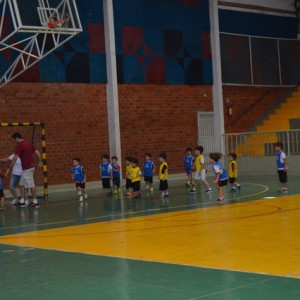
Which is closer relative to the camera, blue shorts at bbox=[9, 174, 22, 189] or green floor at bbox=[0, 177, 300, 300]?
green floor at bbox=[0, 177, 300, 300]

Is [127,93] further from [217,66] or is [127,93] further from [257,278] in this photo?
[257,278]

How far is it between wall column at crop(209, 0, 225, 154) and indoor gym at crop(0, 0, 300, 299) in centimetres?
6

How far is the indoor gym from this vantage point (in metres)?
7.80

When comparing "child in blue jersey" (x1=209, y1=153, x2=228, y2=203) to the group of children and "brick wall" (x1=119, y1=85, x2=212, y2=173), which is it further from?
"brick wall" (x1=119, y1=85, x2=212, y2=173)

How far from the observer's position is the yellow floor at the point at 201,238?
851cm

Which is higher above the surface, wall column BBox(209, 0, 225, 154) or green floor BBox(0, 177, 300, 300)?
wall column BBox(209, 0, 225, 154)

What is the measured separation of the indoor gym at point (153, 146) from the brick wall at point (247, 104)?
0.06 meters

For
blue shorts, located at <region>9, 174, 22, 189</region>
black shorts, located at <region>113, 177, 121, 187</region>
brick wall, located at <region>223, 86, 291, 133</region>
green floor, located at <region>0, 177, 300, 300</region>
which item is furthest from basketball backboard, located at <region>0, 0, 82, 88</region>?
green floor, located at <region>0, 177, 300, 300</region>

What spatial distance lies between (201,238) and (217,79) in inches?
764

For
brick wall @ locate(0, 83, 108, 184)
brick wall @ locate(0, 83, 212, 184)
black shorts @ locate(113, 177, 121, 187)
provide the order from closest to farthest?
black shorts @ locate(113, 177, 121, 187) < brick wall @ locate(0, 83, 108, 184) < brick wall @ locate(0, 83, 212, 184)

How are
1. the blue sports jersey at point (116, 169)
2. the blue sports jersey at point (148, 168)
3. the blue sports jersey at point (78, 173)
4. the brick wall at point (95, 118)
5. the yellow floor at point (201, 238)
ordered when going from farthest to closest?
the brick wall at point (95, 118) → the blue sports jersey at point (116, 169) → the blue sports jersey at point (148, 168) → the blue sports jersey at point (78, 173) → the yellow floor at point (201, 238)

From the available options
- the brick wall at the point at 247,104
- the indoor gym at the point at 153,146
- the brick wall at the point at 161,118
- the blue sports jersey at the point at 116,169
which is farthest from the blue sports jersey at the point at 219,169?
the brick wall at the point at 247,104

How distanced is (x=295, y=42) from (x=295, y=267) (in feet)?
88.1

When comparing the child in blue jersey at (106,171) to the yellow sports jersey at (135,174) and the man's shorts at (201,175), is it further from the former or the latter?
the man's shorts at (201,175)
